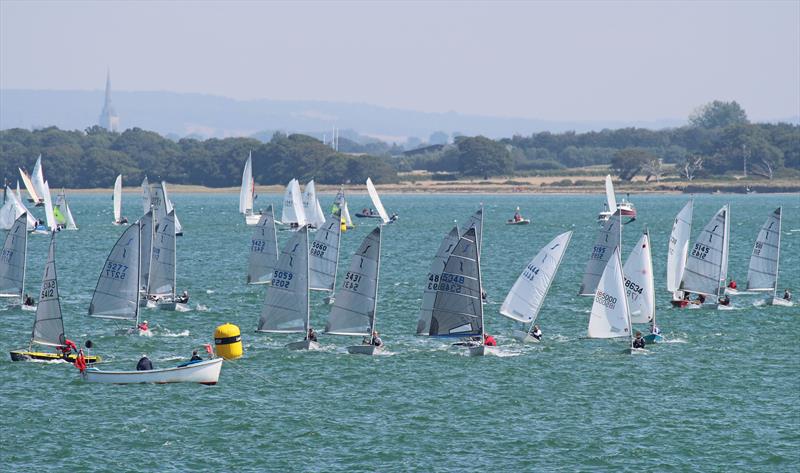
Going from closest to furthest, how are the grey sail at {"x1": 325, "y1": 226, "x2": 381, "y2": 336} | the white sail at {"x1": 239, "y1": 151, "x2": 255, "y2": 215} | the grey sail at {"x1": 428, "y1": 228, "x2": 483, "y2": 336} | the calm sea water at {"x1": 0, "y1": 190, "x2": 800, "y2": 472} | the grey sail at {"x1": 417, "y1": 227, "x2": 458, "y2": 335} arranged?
the calm sea water at {"x1": 0, "y1": 190, "x2": 800, "y2": 472}
the grey sail at {"x1": 428, "y1": 228, "x2": 483, "y2": 336}
the grey sail at {"x1": 325, "y1": 226, "x2": 381, "y2": 336}
the grey sail at {"x1": 417, "y1": 227, "x2": 458, "y2": 335}
the white sail at {"x1": 239, "y1": 151, "x2": 255, "y2": 215}

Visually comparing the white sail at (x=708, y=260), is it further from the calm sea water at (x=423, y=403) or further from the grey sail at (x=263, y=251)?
the grey sail at (x=263, y=251)

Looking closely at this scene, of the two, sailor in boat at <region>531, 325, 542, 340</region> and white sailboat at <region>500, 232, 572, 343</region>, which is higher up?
white sailboat at <region>500, 232, 572, 343</region>

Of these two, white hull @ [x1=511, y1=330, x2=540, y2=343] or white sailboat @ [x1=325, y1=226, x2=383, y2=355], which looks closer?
white sailboat @ [x1=325, y1=226, x2=383, y2=355]

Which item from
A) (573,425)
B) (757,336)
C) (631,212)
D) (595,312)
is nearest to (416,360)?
(595,312)

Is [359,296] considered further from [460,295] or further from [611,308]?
[611,308]

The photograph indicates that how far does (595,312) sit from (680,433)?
1495 cm

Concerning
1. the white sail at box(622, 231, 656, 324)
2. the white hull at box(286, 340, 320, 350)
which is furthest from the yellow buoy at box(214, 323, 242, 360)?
the white sail at box(622, 231, 656, 324)

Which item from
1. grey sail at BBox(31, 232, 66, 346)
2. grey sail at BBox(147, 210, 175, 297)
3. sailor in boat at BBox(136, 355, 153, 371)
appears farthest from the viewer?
grey sail at BBox(147, 210, 175, 297)

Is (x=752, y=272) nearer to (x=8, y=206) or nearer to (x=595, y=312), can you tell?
(x=595, y=312)

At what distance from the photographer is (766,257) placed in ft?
244

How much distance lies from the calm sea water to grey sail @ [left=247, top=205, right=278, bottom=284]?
83.5 inches

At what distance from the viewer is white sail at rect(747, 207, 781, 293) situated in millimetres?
73062

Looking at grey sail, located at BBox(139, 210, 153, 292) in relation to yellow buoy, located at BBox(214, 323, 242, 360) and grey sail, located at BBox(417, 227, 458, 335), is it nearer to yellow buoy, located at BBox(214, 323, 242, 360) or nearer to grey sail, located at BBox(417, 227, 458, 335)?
yellow buoy, located at BBox(214, 323, 242, 360)

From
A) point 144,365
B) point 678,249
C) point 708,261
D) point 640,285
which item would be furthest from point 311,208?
point 144,365
